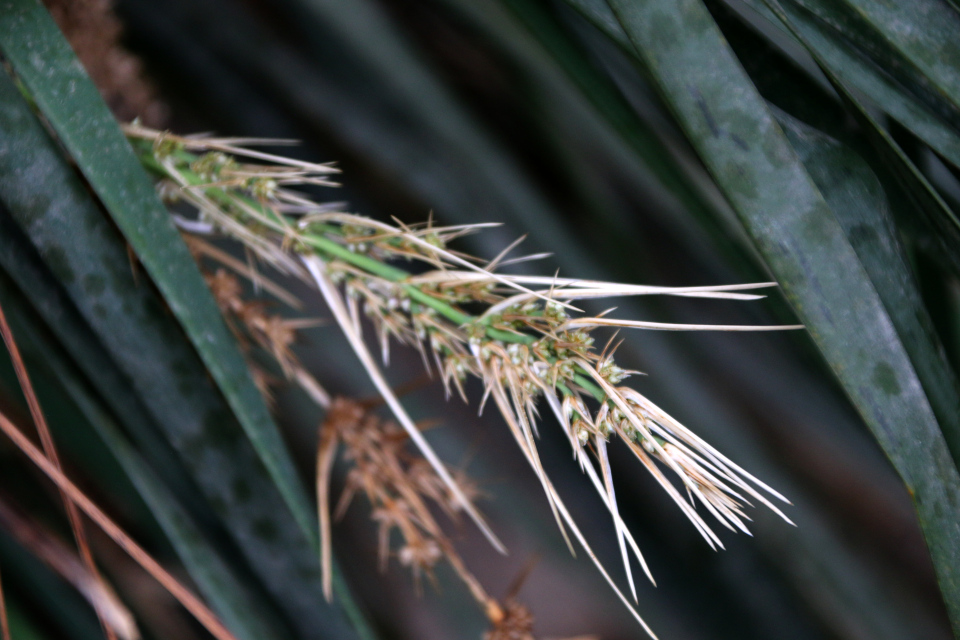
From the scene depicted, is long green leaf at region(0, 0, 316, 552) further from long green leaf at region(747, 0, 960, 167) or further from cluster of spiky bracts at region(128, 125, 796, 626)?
long green leaf at region(747, 0, 960, 167)

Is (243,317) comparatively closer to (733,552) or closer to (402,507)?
(402,507)

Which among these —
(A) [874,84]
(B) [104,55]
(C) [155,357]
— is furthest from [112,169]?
(A) [874,84]

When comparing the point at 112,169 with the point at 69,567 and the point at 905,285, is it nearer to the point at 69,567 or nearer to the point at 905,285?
the point at 69,567

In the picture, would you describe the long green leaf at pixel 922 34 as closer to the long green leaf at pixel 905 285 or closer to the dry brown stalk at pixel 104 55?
the long green leaf at pixel 905 285

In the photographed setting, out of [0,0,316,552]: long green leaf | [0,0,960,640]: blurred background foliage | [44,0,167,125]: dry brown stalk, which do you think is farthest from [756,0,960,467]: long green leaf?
[44,0,167,125]: dry brown stalk

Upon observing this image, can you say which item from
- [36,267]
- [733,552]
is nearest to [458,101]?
[36,267]

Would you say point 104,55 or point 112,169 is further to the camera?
point 104,55
